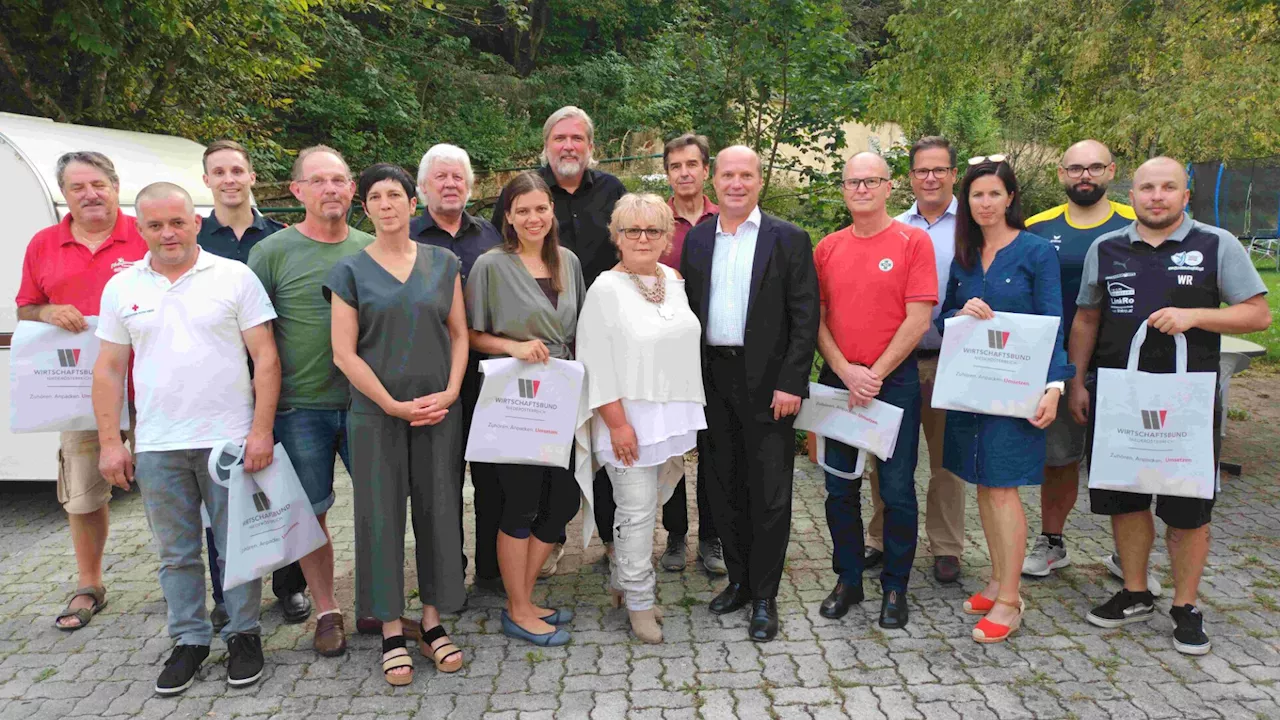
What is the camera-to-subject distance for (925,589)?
4418mm

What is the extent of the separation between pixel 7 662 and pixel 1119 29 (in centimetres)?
1364

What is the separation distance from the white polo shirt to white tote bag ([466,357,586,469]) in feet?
3.26

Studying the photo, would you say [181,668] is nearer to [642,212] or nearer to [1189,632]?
[642,212]

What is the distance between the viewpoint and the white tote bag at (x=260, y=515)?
11.3 ft

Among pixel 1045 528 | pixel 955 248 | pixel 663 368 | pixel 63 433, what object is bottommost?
pixel 1045 528

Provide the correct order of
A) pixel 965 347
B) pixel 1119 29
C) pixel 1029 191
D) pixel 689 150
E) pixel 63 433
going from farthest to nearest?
pixel 1119 29
pixel 1029 191
pixel 689 150
pixel 63 433
pixel 965 347

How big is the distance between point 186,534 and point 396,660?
104cm

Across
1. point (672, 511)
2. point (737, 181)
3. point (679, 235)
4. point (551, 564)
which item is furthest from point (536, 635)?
point (737, 181)

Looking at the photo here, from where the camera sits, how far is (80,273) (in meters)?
4.11

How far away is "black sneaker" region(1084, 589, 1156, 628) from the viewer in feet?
13.0

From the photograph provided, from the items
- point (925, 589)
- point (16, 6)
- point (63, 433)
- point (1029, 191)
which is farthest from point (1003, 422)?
point (16, 6)

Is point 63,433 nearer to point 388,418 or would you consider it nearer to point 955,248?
point 388,418

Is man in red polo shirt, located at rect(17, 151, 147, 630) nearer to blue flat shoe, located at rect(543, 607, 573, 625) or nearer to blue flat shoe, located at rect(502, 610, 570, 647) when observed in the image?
blue flat shoe, located at rect(502, 610, 570, 647)

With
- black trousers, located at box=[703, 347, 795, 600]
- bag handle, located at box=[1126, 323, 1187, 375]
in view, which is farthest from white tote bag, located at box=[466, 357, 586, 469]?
bag handle, located at box=[1126, 323, 1187, 375]
